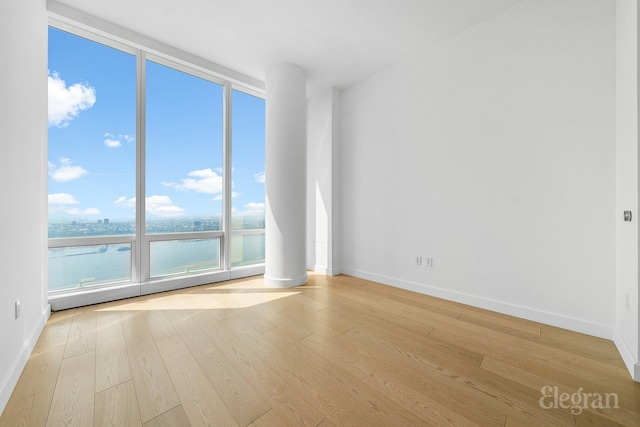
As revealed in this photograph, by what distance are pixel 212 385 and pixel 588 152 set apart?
324 centimetres

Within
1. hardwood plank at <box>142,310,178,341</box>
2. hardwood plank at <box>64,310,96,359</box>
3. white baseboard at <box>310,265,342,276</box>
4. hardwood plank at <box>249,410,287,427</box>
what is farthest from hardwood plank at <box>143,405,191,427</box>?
white baseboard at <box>310,265,342,276</box>

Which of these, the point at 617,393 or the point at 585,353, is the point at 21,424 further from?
the point at 585,353

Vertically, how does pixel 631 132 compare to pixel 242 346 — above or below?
above

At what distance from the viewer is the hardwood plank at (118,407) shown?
1.20 metres

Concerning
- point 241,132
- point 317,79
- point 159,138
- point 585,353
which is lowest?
point 585,353

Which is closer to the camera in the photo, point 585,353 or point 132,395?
point 132,395

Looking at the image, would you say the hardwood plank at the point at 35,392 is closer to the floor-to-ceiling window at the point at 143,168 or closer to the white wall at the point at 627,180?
the floor-to-ceiling window at the point at 143,168

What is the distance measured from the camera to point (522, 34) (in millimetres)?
2434

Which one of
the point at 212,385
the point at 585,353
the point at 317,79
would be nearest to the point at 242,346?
the point at 212,385

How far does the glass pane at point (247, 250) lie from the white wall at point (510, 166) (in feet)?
6.10

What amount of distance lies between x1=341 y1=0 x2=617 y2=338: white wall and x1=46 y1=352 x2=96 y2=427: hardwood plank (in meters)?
3.07

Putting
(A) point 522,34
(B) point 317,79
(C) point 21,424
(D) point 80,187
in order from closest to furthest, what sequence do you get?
1. (C) point 21,424
2. (A) point 522,34
3. (D) point 80,187
4. (B) point 317,79

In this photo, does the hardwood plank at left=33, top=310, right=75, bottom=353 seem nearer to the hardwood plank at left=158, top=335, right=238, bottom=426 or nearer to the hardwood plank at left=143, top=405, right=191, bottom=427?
the hardwood plank at left=158, top=335, right=238, bottom=426

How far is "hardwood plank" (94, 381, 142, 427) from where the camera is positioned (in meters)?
1.20
